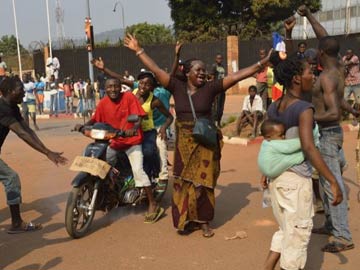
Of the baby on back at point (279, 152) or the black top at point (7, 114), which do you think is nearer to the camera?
the baby on back at point (279, 152)

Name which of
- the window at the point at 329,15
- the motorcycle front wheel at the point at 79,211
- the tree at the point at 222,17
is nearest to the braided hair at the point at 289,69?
the motorcycle front wheel at the point at 79,211

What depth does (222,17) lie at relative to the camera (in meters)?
29.5

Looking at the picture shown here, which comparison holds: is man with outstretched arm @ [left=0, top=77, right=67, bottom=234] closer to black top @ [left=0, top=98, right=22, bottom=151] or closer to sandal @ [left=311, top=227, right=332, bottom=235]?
black top @ [left=0, top=98, right=22, bottom=151]

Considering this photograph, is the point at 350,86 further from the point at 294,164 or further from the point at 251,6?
the point at 251,6

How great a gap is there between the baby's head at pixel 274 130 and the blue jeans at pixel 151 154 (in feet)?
8.93

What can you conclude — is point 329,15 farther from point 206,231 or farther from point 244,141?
point 206,231

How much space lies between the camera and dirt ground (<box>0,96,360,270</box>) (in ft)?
14.5

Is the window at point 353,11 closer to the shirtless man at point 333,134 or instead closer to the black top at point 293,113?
the shirtless man at point 333,134

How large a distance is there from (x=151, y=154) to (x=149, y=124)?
1.25ft

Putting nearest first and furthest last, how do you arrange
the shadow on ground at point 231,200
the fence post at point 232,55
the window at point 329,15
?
the shadow on ground at point 231,200 → the fence post at point 232,55 → the window at point 329,15

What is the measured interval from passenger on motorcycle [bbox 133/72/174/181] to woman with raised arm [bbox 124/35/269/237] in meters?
1.00

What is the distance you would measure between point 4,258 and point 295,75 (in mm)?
3129

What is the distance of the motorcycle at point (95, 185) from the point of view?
5.05m

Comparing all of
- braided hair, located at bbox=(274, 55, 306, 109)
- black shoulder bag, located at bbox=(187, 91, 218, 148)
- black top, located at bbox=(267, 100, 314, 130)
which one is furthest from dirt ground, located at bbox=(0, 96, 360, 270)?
braided hair, located at bbox=(274, 55, 306, 109)
